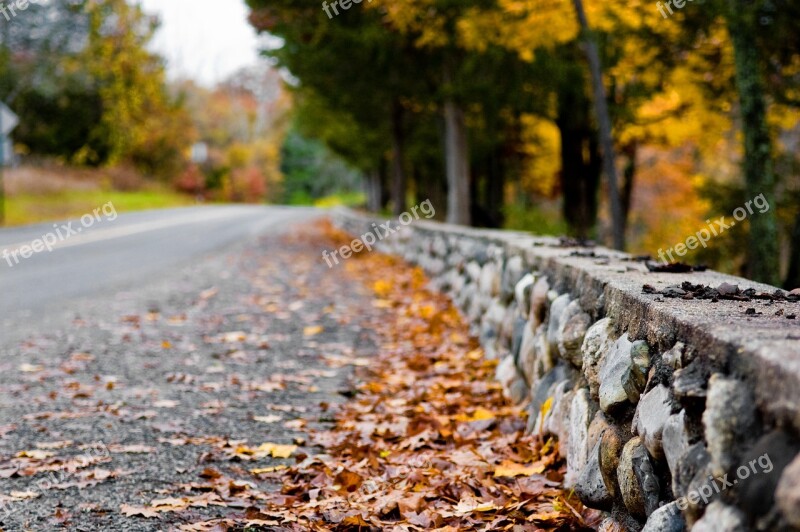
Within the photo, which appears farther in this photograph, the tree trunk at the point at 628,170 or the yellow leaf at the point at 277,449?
the tree trunk at the point at 628,170

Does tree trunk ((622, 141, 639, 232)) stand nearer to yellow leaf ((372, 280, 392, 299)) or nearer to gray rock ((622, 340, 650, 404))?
yellow leaf ((372, 280, 392, 299))

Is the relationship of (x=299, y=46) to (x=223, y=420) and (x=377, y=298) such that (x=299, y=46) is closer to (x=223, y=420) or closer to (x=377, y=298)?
(x=377, y=298)

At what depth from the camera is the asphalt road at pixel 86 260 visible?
841 cm

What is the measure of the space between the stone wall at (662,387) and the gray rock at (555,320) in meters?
0.01

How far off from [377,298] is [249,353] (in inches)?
149

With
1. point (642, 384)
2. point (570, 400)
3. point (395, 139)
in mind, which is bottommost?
point (570, 400)

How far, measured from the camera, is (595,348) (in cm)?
322

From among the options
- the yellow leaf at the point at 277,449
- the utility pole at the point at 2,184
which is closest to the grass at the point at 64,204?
the utility pole at the point at 2,184

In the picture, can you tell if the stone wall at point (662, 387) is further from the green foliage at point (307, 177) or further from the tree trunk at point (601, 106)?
the green foliage at point (307, 177)

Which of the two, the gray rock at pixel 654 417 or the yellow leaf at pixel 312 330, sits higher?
the gray rock at pixel 654 417

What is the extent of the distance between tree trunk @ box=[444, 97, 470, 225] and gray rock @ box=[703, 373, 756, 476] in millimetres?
12221

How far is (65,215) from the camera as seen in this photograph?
25141mm

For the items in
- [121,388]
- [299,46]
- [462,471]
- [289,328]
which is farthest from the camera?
[299,46]

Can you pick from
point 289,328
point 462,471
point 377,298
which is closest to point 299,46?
point 377,298
